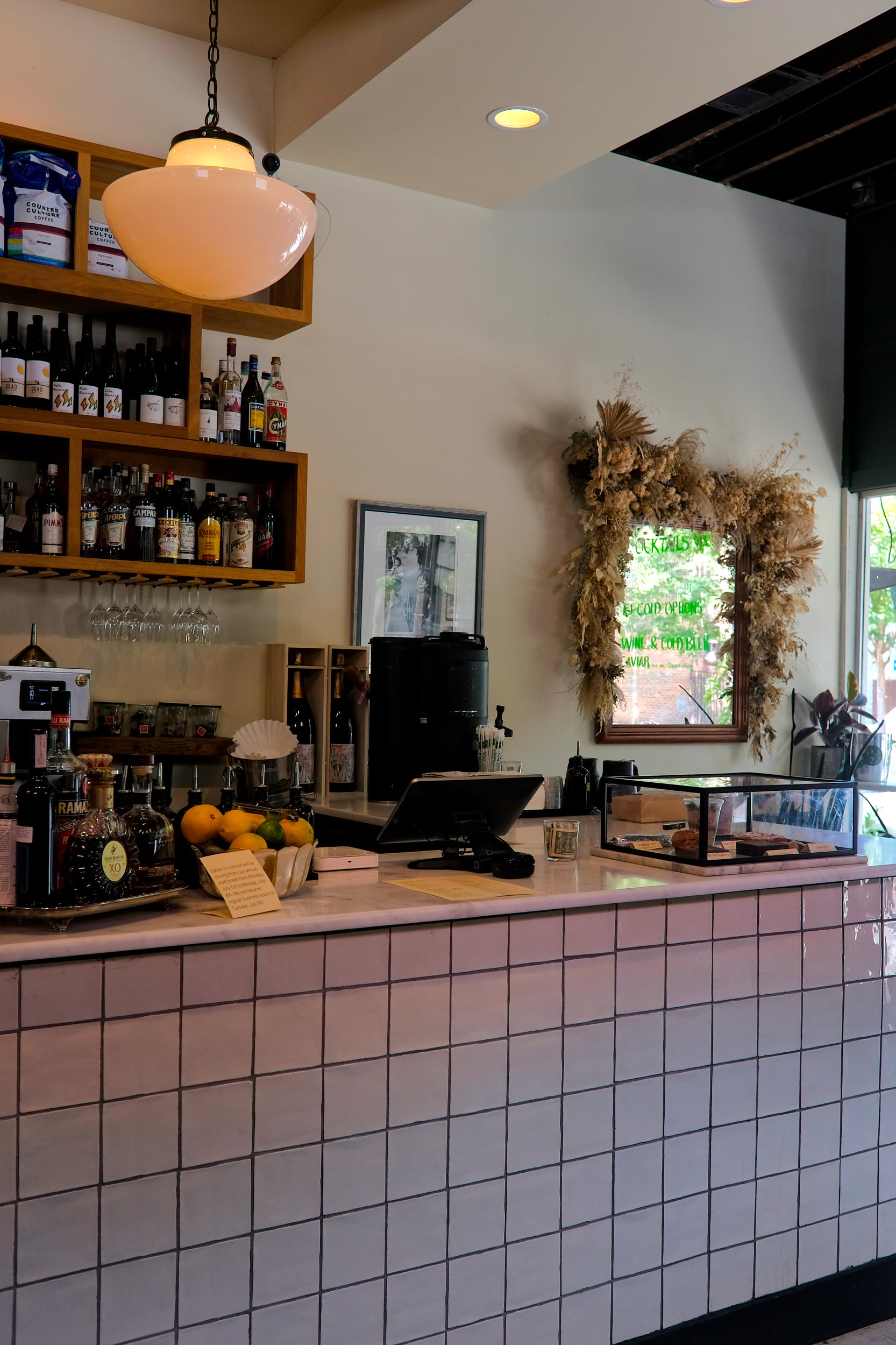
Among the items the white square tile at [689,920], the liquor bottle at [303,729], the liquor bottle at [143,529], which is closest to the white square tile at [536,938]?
the white square tile at [689,920]

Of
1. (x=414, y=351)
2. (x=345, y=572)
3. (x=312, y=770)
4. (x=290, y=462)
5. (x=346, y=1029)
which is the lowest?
(x=346, y=1029)

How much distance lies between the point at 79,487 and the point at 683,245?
290 centimetres

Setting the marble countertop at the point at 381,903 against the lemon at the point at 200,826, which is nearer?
the marble countertop at the point at 381,903

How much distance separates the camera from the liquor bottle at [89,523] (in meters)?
3.27

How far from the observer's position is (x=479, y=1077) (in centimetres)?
213

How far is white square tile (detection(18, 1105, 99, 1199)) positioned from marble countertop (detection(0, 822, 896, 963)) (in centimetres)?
24

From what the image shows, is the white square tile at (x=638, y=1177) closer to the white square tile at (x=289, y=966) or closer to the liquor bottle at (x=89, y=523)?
the white square tile at (x=289, y=966)

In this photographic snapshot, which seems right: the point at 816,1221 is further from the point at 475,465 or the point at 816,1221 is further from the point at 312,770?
the point at 475,465

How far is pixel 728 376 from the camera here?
4953 millimetres

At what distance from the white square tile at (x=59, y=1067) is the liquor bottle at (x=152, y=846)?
286mm

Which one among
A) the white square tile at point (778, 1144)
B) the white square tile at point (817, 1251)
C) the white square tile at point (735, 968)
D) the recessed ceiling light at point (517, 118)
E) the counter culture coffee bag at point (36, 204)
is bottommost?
the white square tile at point (817, 1251)

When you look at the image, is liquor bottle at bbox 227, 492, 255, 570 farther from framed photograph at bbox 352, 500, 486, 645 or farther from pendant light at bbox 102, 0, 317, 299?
pendant light at bbox 102, 0, 317, 299

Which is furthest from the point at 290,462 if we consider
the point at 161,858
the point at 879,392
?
the point at 879,392

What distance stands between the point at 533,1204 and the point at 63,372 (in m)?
2.58
